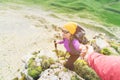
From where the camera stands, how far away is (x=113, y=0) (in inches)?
6841

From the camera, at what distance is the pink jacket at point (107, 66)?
18.7 ft

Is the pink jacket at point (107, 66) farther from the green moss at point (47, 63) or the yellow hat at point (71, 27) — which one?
the green moss at point (47, 63)

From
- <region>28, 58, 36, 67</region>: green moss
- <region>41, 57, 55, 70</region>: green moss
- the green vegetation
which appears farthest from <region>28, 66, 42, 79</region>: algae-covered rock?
the green vegetation

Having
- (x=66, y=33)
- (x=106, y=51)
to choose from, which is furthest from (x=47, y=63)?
(x=66, y=33)

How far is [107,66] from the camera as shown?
238 inches

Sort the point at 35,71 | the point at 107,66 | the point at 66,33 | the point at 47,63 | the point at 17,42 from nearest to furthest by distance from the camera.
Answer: the point at 107,66 → the point at 66,33 → the point at 47,63 → the point at 35,71 → the point at 17,42

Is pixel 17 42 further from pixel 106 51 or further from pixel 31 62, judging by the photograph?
pixel 106 51

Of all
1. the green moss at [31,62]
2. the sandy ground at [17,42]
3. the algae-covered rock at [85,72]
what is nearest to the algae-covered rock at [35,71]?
the green moss at [31,62]

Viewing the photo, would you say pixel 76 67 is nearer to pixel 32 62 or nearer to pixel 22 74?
pixel 32 62

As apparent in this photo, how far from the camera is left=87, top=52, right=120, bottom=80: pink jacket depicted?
5715 mm

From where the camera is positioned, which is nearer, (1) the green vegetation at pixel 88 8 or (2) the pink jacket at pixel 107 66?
(2) the pink jacket at pixel 107 66

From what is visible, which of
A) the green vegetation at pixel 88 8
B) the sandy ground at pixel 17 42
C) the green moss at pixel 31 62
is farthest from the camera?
the green vegetation at pixel 88 8

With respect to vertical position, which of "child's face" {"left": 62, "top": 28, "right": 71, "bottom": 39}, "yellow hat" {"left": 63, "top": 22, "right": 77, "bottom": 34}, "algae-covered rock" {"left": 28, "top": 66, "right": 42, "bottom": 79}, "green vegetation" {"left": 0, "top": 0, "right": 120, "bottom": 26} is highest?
"yellow hat" {"left": 63, "top": 22, "right": 77, "bottom": 34}

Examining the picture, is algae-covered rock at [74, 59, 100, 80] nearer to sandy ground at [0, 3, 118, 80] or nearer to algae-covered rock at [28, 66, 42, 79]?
algae-covered rock at [28, 66, 42, 79]
